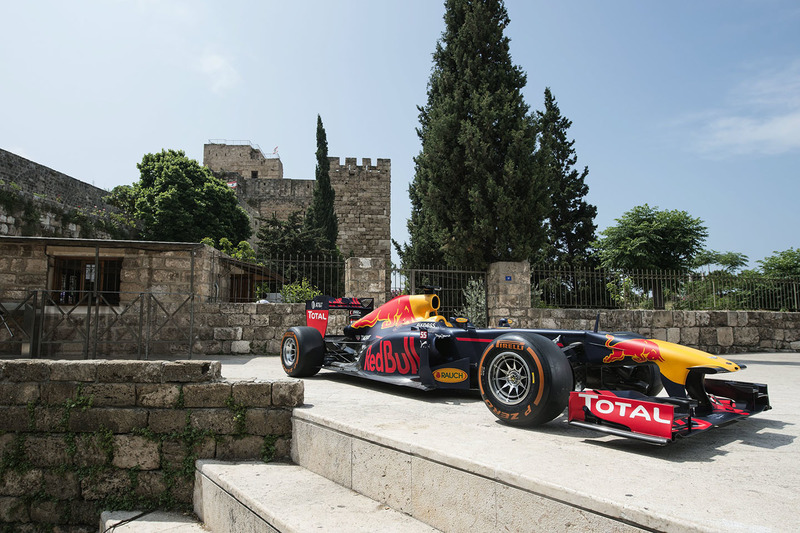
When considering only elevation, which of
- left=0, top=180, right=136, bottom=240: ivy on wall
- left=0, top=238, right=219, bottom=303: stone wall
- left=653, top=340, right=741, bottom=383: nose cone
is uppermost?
left=0, top=180, right=136, bottom=240: ivy on wall

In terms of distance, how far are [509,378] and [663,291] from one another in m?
9.87

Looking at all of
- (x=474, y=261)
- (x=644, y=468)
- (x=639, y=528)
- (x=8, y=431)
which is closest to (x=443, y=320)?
(x=644, y=468)

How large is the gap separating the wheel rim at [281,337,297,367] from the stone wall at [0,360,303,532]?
164 cm

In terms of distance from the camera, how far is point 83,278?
34.5ft

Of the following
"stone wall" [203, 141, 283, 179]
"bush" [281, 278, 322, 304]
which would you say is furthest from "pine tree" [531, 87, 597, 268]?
"stone wall" [203, 141, 283, 179]

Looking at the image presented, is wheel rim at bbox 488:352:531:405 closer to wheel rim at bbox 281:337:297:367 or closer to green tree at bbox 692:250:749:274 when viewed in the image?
wheel rim at bbox 281:337:297:367

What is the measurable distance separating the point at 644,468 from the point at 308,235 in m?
21.8

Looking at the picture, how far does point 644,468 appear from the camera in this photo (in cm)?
248

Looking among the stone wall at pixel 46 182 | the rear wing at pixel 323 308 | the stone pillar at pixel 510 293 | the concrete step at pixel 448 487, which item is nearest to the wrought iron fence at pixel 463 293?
the stone pillar at pixel 510 293

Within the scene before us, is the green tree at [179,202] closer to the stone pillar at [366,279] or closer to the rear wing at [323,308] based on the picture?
the stone pillar at [366,279]

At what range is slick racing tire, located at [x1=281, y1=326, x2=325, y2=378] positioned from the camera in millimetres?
6238

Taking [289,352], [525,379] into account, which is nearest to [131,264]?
[289,352]

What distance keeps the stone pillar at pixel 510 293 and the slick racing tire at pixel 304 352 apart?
5322mm

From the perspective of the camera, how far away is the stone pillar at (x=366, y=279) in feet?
33.8
